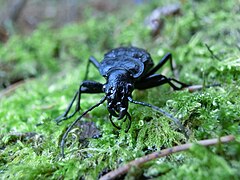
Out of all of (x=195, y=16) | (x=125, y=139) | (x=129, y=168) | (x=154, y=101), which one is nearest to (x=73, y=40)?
(x=195, y=16)

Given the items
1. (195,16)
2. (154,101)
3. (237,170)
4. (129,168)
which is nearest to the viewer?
(237,170)

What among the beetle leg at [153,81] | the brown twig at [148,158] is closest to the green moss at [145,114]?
the brown twig at [148,158]

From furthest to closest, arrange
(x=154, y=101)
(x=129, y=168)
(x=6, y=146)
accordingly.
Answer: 1. (x=154, y=101)
2. (x=6, y=146)
3. (x=129, y=168)

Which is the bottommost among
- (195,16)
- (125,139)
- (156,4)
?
(125,139)

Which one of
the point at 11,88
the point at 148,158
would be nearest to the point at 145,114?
the point at 148,158

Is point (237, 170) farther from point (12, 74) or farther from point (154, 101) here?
point (12, 74)

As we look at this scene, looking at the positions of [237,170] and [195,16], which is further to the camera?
[195,16]

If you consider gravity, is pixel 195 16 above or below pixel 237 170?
above
